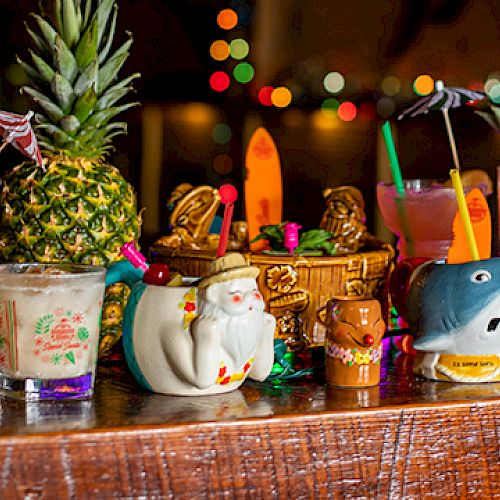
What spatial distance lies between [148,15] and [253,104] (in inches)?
12.2

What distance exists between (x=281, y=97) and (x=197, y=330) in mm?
1106

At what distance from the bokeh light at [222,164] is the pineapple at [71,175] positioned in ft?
2.28

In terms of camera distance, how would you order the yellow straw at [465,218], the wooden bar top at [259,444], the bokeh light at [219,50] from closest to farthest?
the wooden bar top at [259,444]
the yellow straw at [465,218]
the bokeh light at [219,50]

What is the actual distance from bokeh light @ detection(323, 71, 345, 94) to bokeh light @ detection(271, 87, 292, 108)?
10 centimetres

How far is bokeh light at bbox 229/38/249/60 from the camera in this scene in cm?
194

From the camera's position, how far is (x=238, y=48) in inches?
76.9

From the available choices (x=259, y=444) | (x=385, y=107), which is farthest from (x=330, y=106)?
(x=259, y=444)

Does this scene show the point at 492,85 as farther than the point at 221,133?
Yes

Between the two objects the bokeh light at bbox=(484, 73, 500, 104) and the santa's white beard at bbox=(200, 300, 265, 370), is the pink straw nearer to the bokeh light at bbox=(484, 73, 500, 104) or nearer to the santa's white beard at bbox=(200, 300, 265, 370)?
the santa's white beard at bbox=(200, 300, 265, 370)

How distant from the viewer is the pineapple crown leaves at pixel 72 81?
119 cm

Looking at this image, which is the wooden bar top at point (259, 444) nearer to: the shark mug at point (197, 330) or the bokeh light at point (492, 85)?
the shark mug at point (197, 330)

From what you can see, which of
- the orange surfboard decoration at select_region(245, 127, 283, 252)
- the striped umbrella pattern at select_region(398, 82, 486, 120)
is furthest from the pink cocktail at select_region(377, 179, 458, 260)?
the orange surfboard decoration at select_region(245, 127, 283, 252)

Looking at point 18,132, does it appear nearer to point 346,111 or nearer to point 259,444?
point 259,444

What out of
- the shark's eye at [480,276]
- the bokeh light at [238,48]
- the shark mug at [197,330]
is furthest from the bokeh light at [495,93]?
the shark mug at [197,330]
